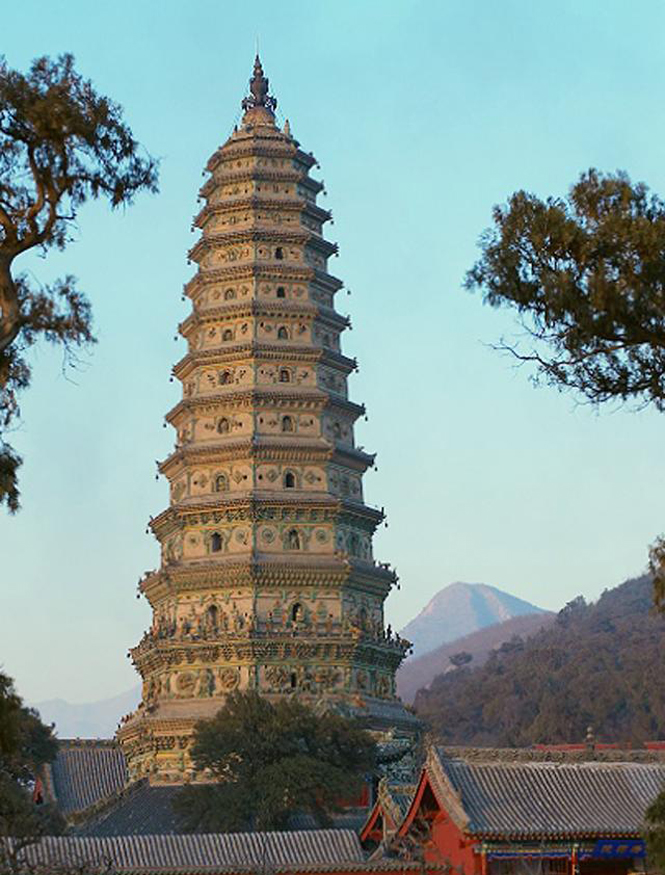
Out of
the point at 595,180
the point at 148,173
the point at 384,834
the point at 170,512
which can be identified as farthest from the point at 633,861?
the point at 170,512

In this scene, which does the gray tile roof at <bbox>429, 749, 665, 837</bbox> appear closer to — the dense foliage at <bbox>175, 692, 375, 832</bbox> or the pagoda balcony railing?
the dense foliage at <bbox>175, 692, 375, 832</bbox>

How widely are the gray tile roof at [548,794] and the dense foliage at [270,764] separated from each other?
7723mm

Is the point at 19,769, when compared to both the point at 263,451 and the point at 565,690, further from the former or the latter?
the point at 565,690

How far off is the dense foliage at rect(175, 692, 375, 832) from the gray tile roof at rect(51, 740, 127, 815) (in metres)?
10.2

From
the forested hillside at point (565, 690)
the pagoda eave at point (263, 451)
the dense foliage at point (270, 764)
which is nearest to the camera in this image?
the dense foliage at point (270, 764)

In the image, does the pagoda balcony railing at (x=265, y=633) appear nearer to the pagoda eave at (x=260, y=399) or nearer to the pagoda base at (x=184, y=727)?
the pagoda base at (x=184, y=727)

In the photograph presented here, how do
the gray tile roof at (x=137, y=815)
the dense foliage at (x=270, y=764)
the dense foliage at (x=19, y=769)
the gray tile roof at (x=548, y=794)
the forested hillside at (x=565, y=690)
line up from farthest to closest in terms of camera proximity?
the forested hillside at (x=565, y=690), the gray tile roof at (x=137, y=815), the dense foliage at (x=270, y=764), the gray tile roof at (x=548, y=794), the dense foliage at (x=19, y=769)

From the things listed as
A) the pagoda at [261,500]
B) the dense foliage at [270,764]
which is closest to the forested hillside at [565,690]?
the pagoda at [261,500]

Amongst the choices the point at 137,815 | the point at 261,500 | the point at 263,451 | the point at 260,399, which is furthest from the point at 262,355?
the point at 137,815

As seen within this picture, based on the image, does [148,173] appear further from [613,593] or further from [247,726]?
[613,593]

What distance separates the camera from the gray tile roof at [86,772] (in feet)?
147

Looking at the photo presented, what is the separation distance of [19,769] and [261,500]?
10.5 metres

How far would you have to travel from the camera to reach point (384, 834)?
2672 centimetres

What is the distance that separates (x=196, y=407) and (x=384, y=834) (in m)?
20.6
